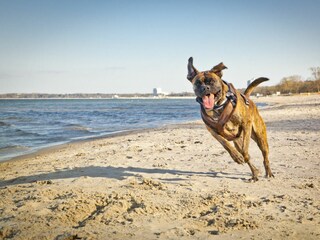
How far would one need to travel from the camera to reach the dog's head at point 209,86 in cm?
458

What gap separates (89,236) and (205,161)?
169 inches

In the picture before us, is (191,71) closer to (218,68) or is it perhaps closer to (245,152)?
(218,68)

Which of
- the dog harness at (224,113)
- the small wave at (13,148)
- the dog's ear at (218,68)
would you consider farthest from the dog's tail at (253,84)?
the small wave at (13,148)

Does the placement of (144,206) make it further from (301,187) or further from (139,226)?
(301,187)

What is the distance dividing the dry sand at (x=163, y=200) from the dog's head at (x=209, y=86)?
1.40 m

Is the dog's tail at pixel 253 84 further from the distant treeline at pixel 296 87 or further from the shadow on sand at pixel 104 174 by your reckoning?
the distant treeline at pixel 296 87

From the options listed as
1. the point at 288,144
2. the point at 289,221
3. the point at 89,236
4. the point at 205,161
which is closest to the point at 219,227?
the point at 289,221

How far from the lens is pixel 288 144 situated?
29.3 ft

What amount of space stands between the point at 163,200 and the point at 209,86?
1762 mm

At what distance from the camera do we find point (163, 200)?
174 inches

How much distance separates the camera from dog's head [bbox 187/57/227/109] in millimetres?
4582

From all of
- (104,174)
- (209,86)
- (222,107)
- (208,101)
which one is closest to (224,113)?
(222,107)

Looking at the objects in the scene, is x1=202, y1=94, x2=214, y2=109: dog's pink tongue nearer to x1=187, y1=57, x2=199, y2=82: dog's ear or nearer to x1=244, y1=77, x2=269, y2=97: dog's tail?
x1=187, y1=57, x2=199, y2=82: dog's ear

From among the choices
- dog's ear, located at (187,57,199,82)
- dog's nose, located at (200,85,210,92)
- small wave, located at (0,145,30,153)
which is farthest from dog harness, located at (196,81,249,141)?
small wave, located at (0,145,30,153)
